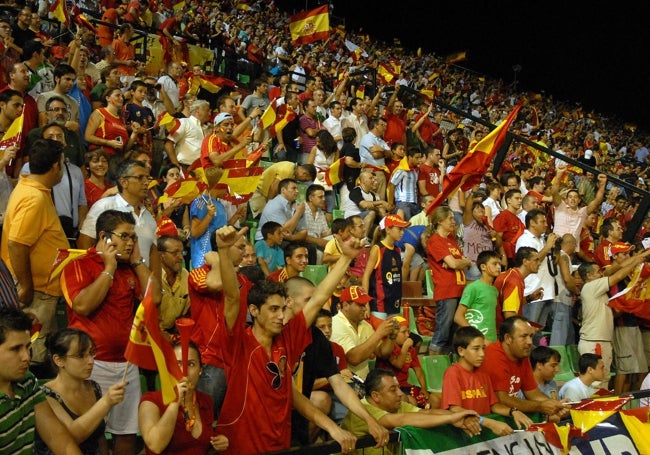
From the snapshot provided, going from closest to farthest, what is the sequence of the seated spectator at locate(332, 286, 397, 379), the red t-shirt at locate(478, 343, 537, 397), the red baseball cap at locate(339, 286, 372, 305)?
the red t-shirt at locate(478, 343, 537, 397) < the seated spectator at locate(332, 286, 397, 379) < the red baseball cap at locate(339, 286, 372, 305)

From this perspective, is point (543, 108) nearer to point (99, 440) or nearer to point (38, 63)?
point (38, 63)

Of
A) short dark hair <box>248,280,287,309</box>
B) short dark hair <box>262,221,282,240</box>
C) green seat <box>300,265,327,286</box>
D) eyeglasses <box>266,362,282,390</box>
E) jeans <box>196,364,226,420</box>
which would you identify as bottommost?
green seat <box>300,265,327,286</box>

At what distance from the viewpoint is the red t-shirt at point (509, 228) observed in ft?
34.7

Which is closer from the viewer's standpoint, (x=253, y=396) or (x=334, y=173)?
(x=253, y=396)

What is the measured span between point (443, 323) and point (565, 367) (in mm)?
1818

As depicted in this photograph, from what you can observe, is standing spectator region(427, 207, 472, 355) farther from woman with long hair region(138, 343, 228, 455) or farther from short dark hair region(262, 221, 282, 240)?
woman with long hair region(138, 343, 228, 455)

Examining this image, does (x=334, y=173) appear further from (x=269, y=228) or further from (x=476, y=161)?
(x=269, y=228)

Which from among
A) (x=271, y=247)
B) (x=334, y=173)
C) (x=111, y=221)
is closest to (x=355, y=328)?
(x=271, y=247)

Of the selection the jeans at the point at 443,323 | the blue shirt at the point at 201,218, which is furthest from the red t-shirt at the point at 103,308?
the jeans at the point at 443,323

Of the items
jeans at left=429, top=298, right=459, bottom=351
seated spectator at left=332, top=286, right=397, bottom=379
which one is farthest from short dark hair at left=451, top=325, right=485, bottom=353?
jeans at left=429, top=298, right=459, bottom=351

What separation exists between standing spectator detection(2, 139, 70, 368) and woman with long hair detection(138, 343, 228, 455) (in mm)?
1170

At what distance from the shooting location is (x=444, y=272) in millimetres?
8141

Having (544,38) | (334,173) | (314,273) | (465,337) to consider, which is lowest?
(544,38)

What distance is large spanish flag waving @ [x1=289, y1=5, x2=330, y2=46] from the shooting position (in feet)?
57.6
